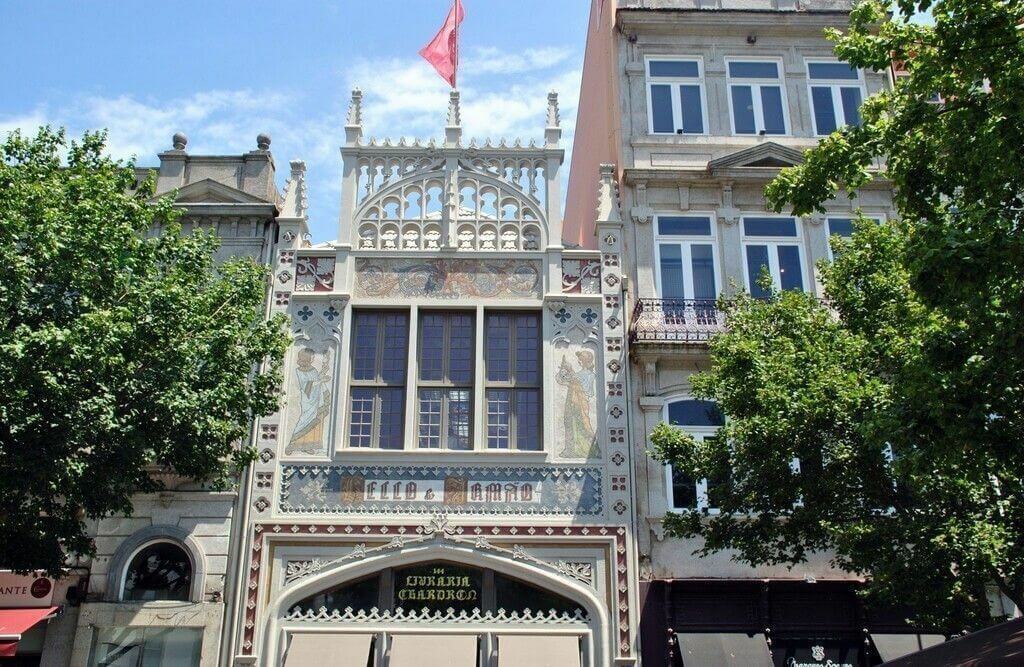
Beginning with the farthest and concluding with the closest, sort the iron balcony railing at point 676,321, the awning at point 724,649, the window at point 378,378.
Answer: the iron balcony railing at point 676,321
the window at point 378,378
the awning at point 724,649

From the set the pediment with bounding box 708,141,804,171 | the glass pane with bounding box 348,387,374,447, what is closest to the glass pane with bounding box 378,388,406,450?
the glass pane with bounding box 348,387,374,447

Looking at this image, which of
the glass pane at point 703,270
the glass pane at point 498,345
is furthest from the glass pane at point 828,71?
the glass pane at point 498,345

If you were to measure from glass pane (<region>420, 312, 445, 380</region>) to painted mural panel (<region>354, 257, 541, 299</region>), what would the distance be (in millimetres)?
479

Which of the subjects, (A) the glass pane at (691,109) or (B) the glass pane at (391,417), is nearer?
(B) the glass pane at (391,417)

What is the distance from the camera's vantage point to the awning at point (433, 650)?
16.8 m

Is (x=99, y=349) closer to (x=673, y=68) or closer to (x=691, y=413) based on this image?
(x=691, y=413)

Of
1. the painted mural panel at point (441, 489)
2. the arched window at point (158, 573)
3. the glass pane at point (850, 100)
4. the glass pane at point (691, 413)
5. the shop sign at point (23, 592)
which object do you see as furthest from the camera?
the glass pane at point (850, 100)

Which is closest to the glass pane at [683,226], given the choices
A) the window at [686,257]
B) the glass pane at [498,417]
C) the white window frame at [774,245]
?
the window at [686,257]

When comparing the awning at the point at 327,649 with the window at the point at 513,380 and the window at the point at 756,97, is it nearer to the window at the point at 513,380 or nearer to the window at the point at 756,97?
the window at the point at 513,380

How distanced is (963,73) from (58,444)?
1275 cm

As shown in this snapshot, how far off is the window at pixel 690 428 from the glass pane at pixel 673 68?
8.34m

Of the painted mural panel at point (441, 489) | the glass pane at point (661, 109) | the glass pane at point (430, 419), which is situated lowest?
the painted mural panel at point (441, 489)

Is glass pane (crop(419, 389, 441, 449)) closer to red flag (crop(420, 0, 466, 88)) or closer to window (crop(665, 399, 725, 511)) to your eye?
window (crop(665, 399, 725, 511))

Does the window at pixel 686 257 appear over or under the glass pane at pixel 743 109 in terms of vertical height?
under
